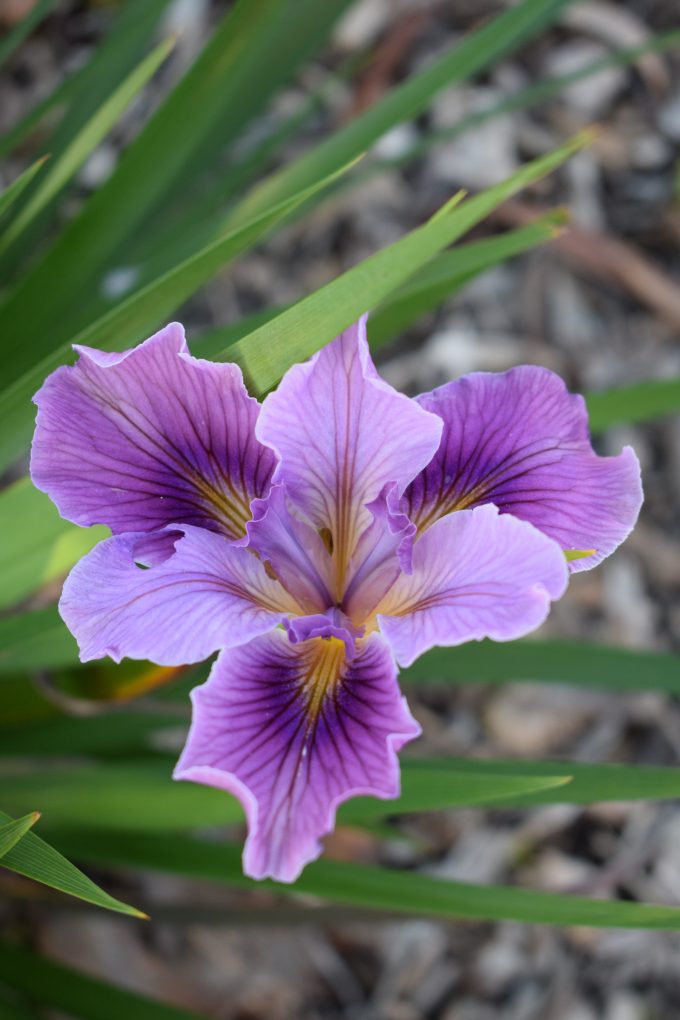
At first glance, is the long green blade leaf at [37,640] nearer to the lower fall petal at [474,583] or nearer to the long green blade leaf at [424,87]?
the lower fall petal at [474,583]

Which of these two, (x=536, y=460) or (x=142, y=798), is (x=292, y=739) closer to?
(x=536, y=460)

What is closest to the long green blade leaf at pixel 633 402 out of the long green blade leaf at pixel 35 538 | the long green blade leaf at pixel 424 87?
the long green blade leaf at pixel 424 87

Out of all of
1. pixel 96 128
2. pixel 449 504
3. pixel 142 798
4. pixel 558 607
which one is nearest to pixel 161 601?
pixel 449 504

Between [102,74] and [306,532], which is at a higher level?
[102,74]

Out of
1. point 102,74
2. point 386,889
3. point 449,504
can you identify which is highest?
point 102,74

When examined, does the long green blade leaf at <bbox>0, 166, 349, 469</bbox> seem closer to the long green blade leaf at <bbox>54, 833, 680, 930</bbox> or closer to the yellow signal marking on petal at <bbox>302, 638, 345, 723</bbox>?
the yellow signal marking on petal at <bbox>302, 638, 345, 723</bbox>

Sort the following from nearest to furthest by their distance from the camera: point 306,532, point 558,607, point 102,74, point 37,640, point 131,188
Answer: point 306,532
point 37,640
point 131,188
point 102,74
point 558,607

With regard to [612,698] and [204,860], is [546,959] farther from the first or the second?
[204,860]

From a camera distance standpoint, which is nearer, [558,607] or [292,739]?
[292,739]
